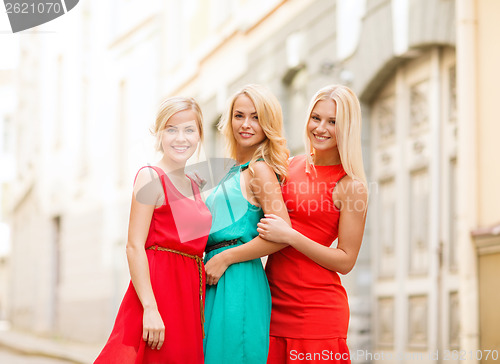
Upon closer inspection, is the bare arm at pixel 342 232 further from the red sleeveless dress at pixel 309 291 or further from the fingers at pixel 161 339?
the fingers at pixel 161 339

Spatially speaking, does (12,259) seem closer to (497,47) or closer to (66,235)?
(66,235)

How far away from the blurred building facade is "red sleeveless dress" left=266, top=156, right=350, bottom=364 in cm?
82

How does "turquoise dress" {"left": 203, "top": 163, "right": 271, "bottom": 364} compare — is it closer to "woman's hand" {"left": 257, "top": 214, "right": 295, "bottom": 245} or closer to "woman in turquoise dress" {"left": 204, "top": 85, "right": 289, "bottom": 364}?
"woman in turquoise dress" {"left": 204, "top": 85, "right": 289, "bottom": 364}

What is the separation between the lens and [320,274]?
343 centimetres

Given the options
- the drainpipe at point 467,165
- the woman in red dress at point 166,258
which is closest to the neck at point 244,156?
the woman in red dress at point 166,258

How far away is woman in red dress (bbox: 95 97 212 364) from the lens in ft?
10.4

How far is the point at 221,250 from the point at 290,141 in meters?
6.14

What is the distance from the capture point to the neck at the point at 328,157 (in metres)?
3.55

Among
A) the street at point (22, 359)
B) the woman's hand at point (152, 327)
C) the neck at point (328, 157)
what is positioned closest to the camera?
the woman's hand at point (152, 327)

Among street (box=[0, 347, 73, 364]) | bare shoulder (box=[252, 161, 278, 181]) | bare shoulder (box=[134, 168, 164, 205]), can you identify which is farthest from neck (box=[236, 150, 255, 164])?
street (box=[0, 347, 73, 364])

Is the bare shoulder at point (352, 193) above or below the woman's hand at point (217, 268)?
above

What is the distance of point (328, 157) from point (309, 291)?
0.62 meters

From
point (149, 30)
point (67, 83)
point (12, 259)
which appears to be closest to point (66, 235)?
point (67, 83)

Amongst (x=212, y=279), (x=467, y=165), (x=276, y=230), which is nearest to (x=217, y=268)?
(x=212, y=279)
